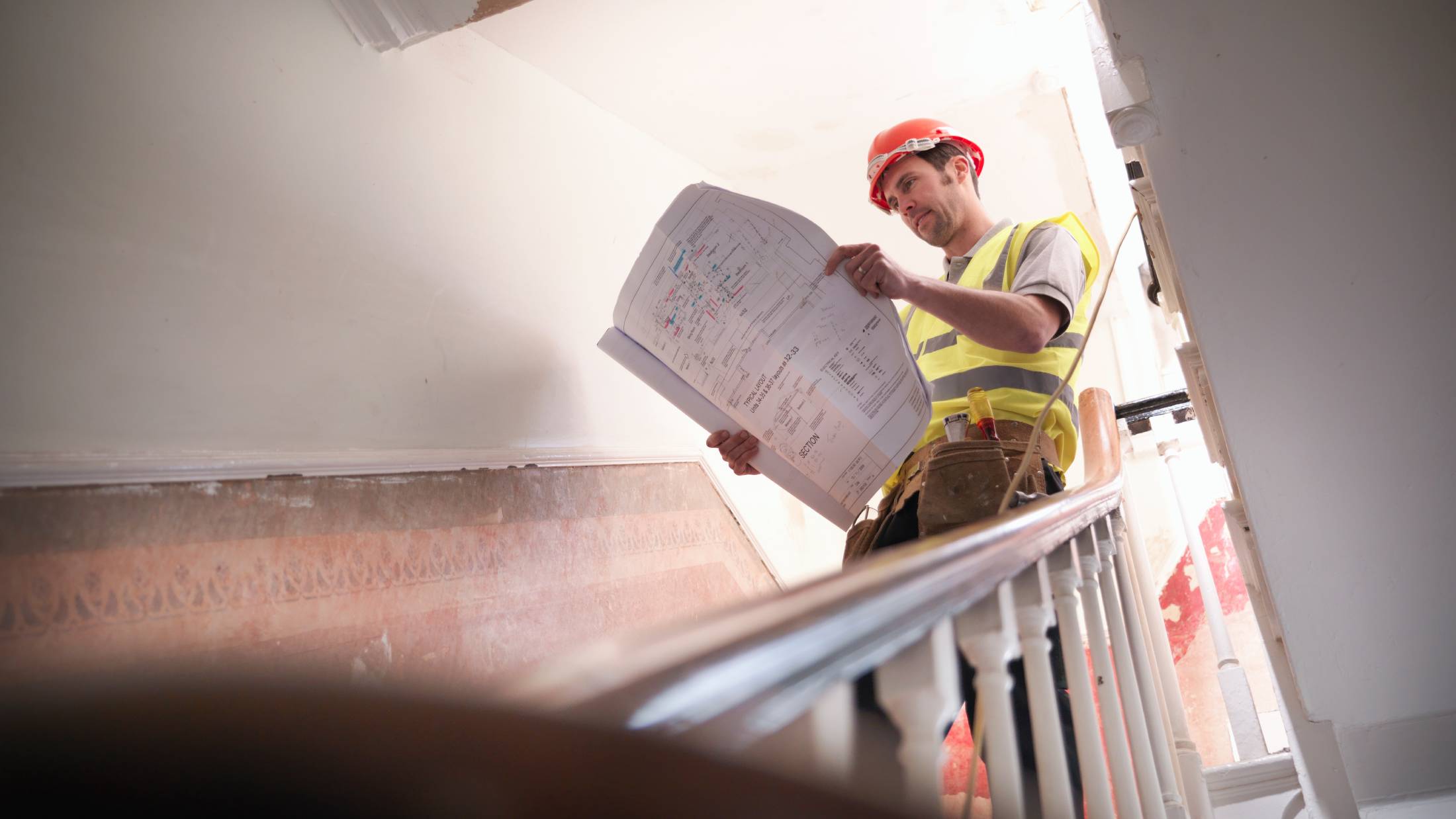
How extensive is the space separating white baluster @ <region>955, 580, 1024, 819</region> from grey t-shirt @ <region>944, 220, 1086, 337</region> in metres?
1.01

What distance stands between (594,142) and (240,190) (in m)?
1.30

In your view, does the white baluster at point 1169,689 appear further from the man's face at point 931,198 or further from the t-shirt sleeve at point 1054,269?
the man's face at point 931,198

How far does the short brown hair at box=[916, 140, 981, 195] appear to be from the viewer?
6.45ft

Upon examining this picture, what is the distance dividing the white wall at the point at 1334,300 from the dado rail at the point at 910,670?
36 centimetres

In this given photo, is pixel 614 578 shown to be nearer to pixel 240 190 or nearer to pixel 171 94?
pixel 240 190

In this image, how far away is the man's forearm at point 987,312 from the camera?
1501mm

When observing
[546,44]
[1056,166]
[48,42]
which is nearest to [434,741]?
[48,42]

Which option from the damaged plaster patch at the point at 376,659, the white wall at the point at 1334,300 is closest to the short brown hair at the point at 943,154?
the white wall at the point at 1334,300

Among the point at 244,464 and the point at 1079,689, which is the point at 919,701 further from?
the point at 244,464

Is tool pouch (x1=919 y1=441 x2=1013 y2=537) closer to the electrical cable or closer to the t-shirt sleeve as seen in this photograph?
the electrical cable

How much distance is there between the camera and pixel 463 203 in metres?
2.04

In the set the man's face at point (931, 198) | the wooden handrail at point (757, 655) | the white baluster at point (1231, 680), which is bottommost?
the wooden handrail at point (757, 655)

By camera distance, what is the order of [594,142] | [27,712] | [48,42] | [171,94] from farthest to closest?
[594,142] → [171,94] → [48,42] → [27,712]

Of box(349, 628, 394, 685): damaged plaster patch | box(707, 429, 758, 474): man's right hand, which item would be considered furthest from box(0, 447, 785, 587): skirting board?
box(707, 429, 758, 474): man's right hand
